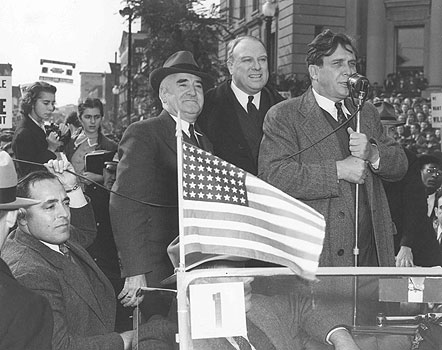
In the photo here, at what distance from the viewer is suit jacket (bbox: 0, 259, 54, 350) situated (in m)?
2.73

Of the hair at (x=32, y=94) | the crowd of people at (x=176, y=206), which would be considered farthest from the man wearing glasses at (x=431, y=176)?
the hair at (x=32, y=94)

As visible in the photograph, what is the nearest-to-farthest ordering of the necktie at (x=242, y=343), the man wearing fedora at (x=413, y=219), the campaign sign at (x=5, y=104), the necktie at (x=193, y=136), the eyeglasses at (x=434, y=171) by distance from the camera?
the necktie at (x=242, y=343) < the necktie at (x=193, y=136) < the man wearing fedora at (x=413, y=219) < the campaign sign at (x=5, y=104) < the eyeglasses at (x=434, y=171)

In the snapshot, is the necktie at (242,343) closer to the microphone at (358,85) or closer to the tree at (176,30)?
the microphone at (358,85)

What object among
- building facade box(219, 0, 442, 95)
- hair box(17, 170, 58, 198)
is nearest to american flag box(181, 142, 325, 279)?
hair box(17, 170, 58, 198)

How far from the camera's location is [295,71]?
36125 millimetres

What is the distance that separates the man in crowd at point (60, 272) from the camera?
12.1 feet

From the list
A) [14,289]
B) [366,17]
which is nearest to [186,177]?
[14,289]

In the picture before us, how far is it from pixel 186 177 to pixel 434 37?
33.2m

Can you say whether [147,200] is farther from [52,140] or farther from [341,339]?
[52,140]

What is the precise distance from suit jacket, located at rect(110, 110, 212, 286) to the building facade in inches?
1180

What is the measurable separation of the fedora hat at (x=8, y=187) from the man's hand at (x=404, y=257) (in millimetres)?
3187

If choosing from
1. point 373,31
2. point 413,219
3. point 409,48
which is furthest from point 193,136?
point 409,48

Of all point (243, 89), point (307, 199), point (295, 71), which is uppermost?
point (295, 71)

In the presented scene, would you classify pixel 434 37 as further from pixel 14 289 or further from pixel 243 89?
pixel 14 289
